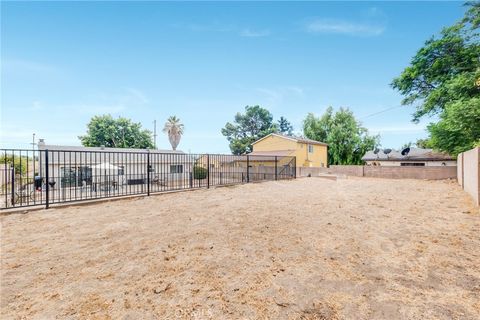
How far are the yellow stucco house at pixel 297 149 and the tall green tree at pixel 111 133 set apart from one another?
21823mm

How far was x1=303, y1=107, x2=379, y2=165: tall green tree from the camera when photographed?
33594 millimetres

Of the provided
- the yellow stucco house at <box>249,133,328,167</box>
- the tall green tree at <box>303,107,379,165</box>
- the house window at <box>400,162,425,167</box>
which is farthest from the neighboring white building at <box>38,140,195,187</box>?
the house window at <box>400,162,425,167</box>

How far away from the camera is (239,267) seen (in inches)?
128

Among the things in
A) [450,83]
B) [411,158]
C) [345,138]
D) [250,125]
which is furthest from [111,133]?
[411,158]

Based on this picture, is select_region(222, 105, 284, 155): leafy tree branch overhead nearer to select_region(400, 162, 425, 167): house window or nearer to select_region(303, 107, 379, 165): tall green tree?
select_region(303, 107, 379, 165): tall green tree

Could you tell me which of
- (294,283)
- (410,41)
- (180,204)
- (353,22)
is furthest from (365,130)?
(294,283)

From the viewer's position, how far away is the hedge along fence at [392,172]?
695 inches

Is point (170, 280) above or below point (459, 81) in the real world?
below

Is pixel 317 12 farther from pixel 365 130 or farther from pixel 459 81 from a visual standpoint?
pixel 365 130

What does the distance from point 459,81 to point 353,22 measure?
304 inches

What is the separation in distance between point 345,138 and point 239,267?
35056 millimetres

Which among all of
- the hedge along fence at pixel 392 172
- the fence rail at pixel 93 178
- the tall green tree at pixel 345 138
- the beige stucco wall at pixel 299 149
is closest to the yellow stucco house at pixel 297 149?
the beige stucco wall at pixel 299 149

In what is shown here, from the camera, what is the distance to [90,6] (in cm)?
939

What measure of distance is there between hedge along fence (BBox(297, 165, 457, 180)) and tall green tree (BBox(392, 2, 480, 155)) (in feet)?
10.7
